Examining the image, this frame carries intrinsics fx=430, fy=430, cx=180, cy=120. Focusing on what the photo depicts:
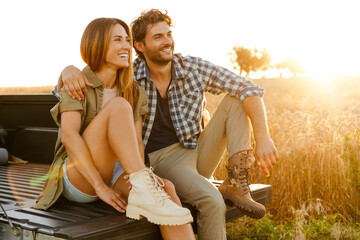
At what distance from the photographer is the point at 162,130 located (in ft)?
10.0

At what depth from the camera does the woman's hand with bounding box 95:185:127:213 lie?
225 cm

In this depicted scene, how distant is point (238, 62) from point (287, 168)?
43799 mm

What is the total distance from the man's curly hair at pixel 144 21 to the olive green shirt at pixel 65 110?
712mm

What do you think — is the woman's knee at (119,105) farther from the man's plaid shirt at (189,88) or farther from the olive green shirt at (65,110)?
the man's plaid shirt at (189,88)

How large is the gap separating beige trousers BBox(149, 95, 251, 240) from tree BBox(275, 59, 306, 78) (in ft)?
159

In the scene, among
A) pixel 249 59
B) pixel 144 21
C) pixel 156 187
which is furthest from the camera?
pixel 249 59

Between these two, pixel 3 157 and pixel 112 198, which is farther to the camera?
pixel 3 157

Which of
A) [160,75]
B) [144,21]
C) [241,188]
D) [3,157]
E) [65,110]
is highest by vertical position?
[144,21]

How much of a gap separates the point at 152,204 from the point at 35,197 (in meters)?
1.02

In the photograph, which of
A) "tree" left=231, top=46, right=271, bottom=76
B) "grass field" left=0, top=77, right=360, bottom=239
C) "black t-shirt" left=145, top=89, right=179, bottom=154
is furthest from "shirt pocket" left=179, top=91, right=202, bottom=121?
"tree" left=231, top=46, right=271, bottom=76

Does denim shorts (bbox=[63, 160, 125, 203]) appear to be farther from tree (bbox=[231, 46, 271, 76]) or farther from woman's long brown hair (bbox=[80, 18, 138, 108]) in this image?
tree (bbox=[231, 46, 271, 76])

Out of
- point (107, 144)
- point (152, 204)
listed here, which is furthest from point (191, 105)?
point (152, 204)

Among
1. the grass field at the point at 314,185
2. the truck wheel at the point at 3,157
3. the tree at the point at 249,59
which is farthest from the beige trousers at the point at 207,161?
the tree at the point at 249,59

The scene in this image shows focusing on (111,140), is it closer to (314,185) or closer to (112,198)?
(112,198)
